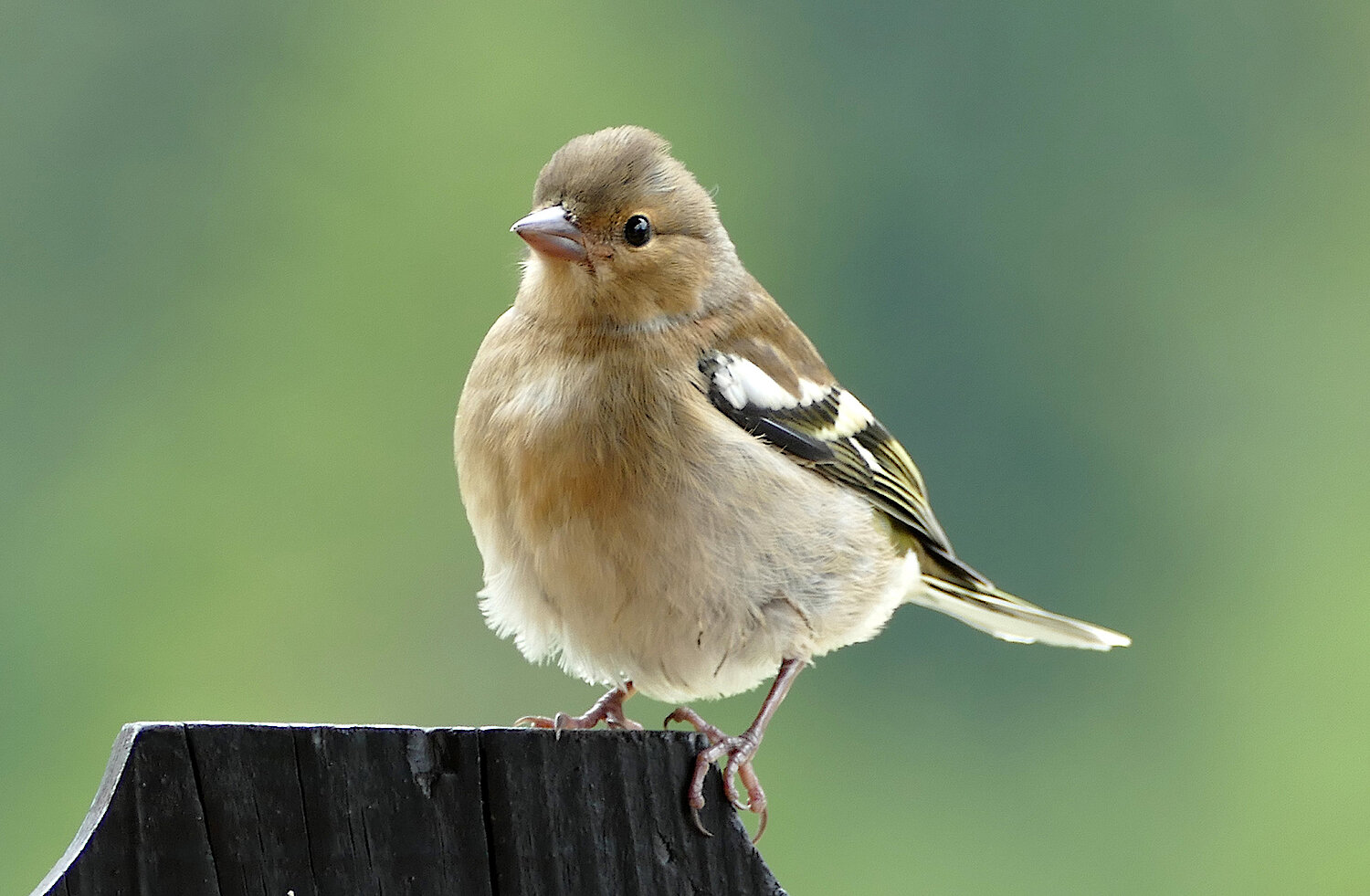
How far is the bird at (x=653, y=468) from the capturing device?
258 centimetres

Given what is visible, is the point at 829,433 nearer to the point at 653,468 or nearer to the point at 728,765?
the point at 653,468

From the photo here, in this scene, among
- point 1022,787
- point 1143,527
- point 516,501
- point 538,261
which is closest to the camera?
point 516,501

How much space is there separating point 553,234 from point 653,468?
427 mm

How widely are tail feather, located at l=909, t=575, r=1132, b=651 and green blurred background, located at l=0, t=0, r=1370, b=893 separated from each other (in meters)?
3.77

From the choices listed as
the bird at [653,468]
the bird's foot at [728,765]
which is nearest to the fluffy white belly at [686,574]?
the bird at [653,468]

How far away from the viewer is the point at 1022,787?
30.4ft

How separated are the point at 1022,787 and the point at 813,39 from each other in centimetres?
475

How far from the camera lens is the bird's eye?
2.86 meters

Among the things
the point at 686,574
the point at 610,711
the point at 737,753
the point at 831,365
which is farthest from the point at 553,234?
the point at 831,365

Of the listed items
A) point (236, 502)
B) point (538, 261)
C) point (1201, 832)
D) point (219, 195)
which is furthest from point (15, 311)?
point (538, 261)

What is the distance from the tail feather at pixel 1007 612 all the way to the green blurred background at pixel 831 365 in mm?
3771

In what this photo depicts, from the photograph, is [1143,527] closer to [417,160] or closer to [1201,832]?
[1201,832]

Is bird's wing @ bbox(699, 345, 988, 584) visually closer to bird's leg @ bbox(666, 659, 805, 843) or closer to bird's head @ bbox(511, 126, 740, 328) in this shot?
bird's head @ bbox(511, 126, 740, 328)

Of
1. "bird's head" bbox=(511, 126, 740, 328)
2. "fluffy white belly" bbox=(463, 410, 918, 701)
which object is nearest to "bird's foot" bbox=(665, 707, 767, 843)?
"fluffy white belly" bbox=(463, 410, 918, 701)
